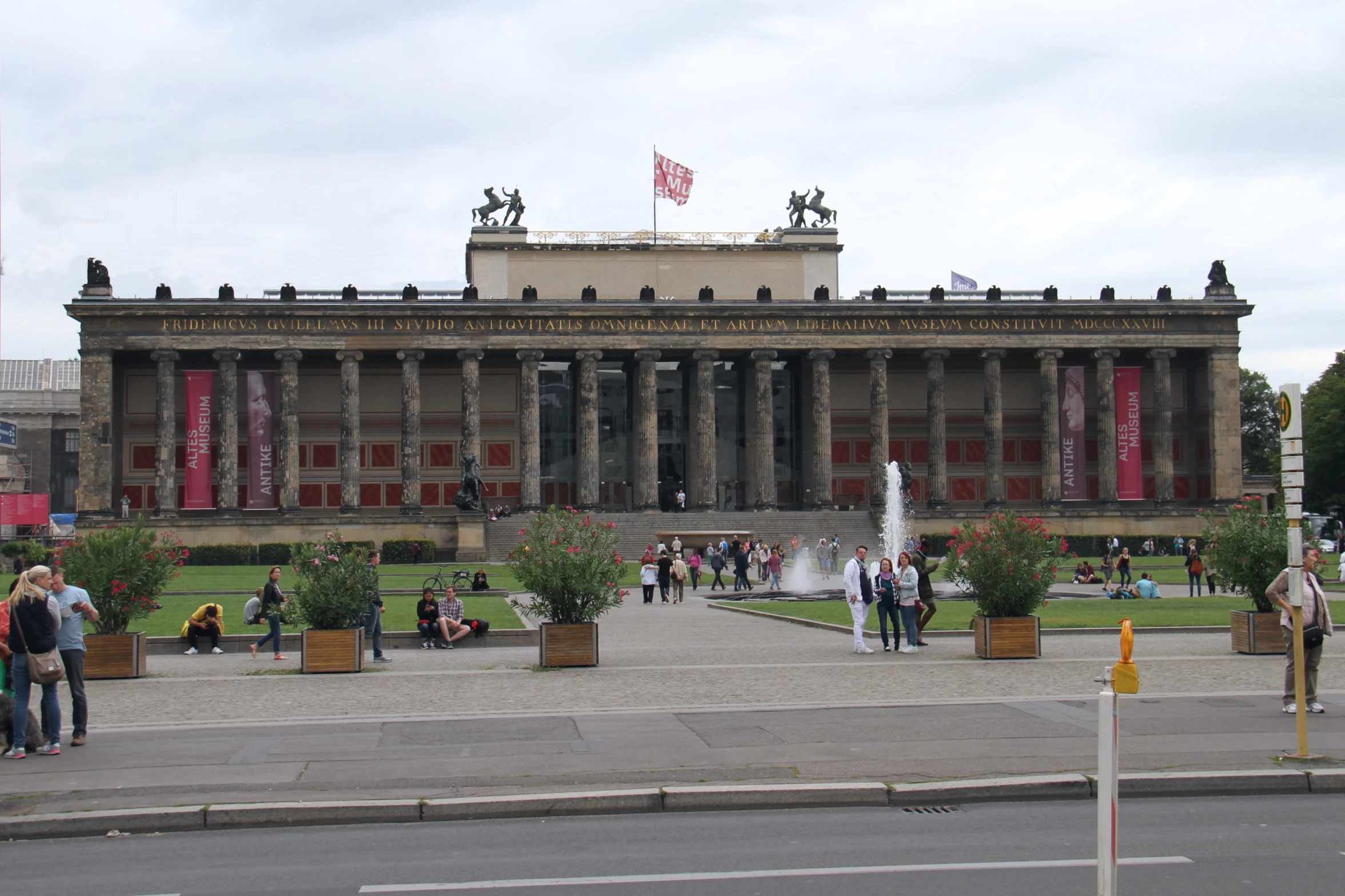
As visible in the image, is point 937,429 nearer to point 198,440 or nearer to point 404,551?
point 404,551

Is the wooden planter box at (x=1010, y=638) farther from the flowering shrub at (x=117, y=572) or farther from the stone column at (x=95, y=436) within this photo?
the stone column at (x=95, y=436)

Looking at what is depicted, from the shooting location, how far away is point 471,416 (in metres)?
73.4

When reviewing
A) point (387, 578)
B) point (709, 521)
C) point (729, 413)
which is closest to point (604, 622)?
point (387, 578)

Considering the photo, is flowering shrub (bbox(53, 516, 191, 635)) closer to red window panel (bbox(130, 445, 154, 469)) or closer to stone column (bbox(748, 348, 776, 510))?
stone column (bbox(748, 348, 776, 510))

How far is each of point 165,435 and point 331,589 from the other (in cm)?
5469

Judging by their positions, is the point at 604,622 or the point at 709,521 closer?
the point at 604,622

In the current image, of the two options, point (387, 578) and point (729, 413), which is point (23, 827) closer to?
point (387, 578)

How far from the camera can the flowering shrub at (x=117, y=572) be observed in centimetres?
2103

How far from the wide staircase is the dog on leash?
52.4 metres

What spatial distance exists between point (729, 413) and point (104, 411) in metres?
35.3

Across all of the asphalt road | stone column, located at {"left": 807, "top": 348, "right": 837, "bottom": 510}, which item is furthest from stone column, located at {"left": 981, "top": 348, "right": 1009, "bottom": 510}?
the asphalt road

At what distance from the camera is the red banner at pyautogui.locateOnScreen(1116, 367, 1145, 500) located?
73688 mm

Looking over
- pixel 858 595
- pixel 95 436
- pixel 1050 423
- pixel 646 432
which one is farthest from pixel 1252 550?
pixel 95 436

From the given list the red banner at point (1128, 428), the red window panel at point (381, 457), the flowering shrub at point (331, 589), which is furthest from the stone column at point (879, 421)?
the flowering shrub at point (331, 589)
